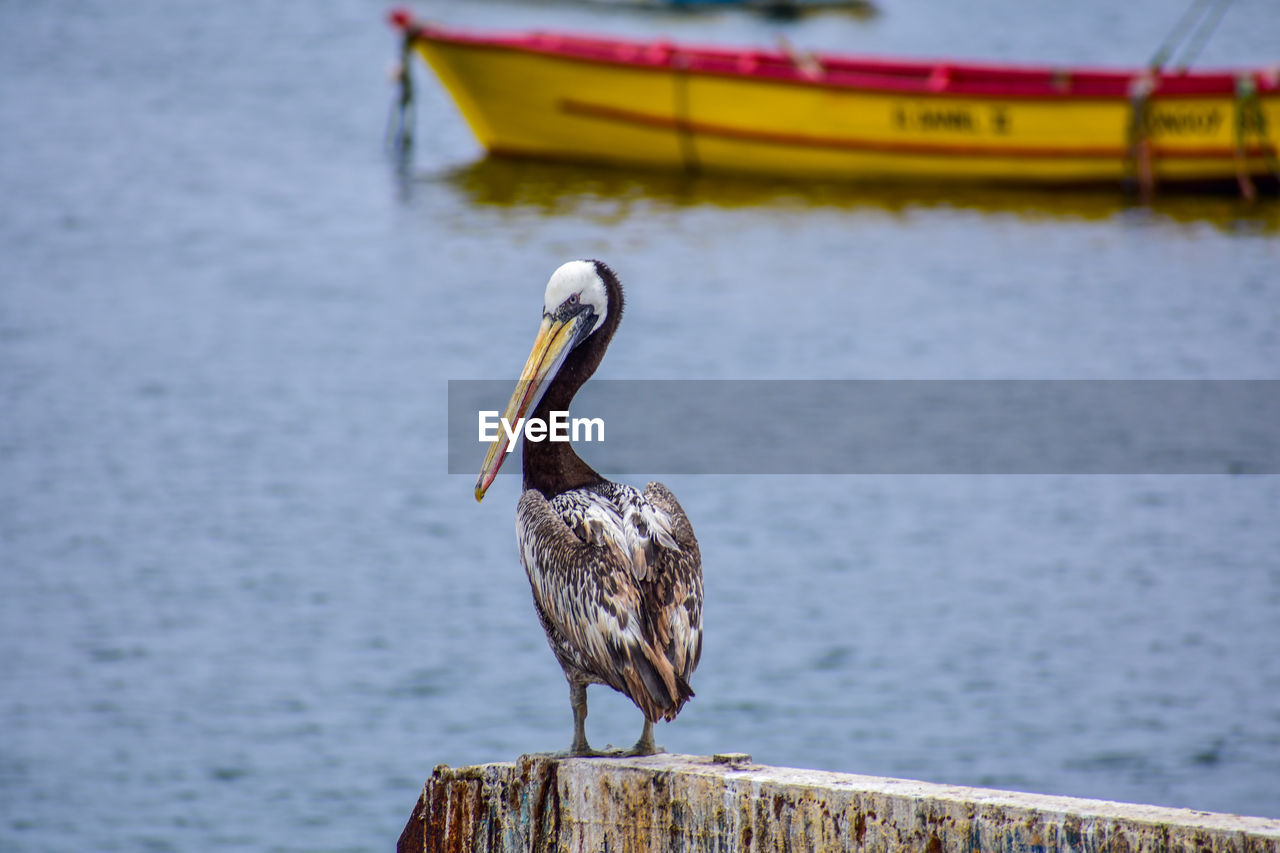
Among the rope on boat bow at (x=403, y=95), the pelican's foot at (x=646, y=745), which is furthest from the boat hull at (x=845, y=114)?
the pelican's foot at (x=646, y=745)

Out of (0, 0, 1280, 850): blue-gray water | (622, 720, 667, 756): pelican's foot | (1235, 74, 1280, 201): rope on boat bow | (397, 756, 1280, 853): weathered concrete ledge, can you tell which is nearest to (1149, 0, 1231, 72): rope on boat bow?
(1235, 74, 1280, 201): rope on boat bow

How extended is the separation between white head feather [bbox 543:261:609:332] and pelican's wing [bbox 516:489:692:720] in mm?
744

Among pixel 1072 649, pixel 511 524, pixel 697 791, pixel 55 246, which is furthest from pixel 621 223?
pixel 697 791

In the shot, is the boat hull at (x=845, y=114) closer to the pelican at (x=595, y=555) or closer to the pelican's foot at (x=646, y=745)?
the pelican at (x=595, y=555)

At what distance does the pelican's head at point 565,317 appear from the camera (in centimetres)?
574

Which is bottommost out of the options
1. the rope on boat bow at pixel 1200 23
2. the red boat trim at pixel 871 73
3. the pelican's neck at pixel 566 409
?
the pelican's neck at pixel 566 409

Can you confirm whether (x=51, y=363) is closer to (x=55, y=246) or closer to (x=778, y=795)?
(x=55, y=246)

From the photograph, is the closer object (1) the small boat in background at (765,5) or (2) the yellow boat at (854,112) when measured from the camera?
(2) the yellow boat at (854,112)

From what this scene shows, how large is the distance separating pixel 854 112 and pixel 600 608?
70.3ft

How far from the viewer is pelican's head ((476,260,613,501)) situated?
574cm

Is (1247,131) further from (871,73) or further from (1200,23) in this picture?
(1200,23)

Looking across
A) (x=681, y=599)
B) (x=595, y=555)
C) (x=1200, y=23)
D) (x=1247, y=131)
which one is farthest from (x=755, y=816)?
(x=1200, y=23)

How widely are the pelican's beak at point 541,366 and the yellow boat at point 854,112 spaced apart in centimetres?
1956

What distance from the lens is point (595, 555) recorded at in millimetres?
5148
